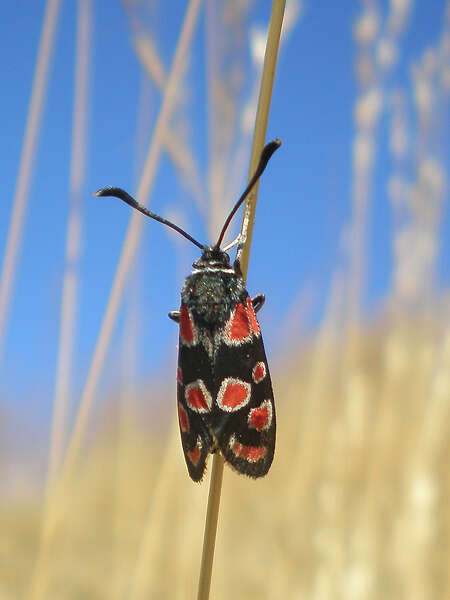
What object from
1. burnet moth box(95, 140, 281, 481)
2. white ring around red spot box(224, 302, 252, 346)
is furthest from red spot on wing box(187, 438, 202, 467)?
white ring around red spot box(224, 302, 252, 346)

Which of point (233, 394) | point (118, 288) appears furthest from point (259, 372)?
point (118, 288)

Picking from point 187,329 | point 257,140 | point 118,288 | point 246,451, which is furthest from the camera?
point 118,288

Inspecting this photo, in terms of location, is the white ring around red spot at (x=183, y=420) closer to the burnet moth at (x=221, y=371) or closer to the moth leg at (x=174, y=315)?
the burnet moth at (x=221, y=371)

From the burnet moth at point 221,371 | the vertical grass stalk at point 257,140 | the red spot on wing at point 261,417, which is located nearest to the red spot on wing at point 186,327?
the burnet moth at point 221,371

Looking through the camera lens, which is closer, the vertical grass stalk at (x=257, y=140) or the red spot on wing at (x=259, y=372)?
the vertical grass stalk at (x=257, y=140)

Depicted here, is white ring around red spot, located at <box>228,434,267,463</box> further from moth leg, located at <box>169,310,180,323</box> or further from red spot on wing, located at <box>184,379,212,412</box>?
moth leg, located at <box>169,310,180,323</box>

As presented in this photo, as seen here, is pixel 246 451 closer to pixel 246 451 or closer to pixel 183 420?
pixel 246 451
